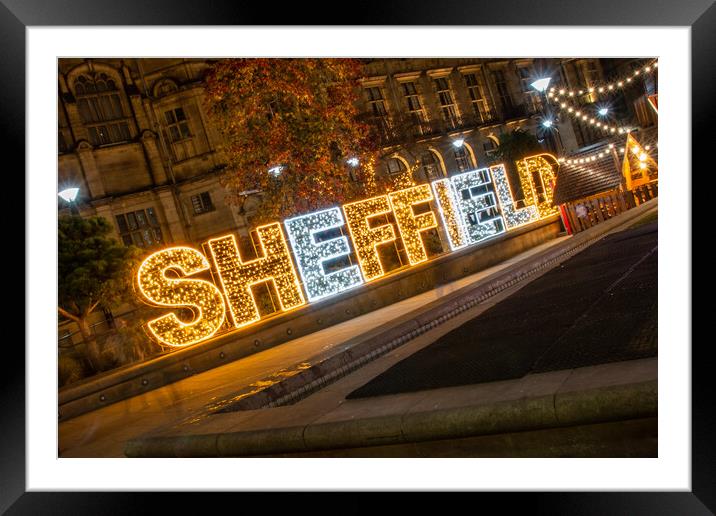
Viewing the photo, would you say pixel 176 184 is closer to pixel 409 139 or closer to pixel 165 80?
pixel 165 80

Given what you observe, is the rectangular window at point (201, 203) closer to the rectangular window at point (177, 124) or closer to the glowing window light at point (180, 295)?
the rectangular window at point (177, 124)

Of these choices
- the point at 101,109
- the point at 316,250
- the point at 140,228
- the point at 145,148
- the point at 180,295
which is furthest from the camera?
the point at 145,148

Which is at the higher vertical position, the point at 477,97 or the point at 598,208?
the point at 477,97

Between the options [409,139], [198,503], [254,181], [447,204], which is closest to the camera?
[198,503]

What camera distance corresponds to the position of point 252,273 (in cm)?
1124

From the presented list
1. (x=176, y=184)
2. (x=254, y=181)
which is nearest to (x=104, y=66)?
(x=176, y=184)

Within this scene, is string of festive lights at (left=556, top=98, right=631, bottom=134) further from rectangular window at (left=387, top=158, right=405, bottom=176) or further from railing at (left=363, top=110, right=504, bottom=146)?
rectangular window at (left=387, top=158, right=405, bottom=176)

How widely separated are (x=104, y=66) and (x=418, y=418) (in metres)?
24.2

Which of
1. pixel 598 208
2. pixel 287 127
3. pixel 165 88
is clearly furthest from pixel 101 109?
pixel 598 208
